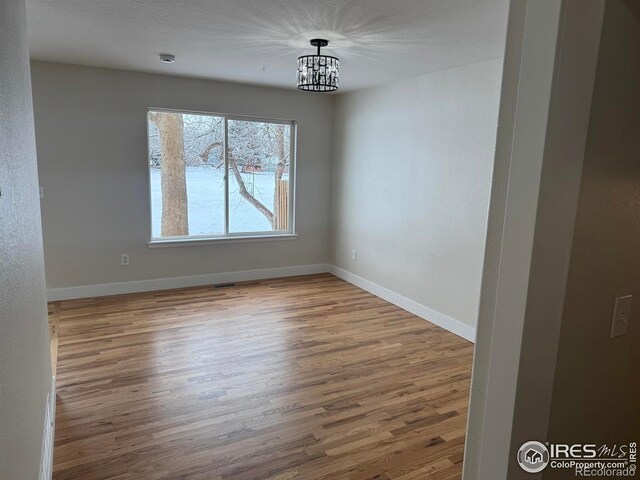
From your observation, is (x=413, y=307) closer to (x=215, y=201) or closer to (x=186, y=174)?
(x=215, y=201)

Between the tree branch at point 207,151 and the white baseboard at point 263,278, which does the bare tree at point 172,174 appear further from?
the white baseboard at point 263,278

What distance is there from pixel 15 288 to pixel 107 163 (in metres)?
3.71

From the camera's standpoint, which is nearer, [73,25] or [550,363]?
[550,363]

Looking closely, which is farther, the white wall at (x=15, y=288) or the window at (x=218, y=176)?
the window at (x=218, y=176)

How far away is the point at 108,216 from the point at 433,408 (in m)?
3.76

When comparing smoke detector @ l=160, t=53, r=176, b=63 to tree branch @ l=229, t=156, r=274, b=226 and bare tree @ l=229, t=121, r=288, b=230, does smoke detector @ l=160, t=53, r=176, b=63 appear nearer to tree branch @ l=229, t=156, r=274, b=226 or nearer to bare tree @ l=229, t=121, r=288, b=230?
bare tree @ l=229, t=121, r=288, b=230

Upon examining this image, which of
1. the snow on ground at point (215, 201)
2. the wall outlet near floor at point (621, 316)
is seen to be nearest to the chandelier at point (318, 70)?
the snow on ground at point (215, 201)

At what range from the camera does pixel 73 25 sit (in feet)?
9.34

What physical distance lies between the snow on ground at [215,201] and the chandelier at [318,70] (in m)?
2.31

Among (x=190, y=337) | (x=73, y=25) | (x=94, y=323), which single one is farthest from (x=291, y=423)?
(x=73, y=25)

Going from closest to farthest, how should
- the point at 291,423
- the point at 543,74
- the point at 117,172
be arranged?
the point at 543,74, the point at 291,423, the point at 117,172

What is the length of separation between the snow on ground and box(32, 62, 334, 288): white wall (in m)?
0.17

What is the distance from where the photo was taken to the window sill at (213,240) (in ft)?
15.8

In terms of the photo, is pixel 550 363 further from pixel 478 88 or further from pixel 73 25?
pixel 73 25
